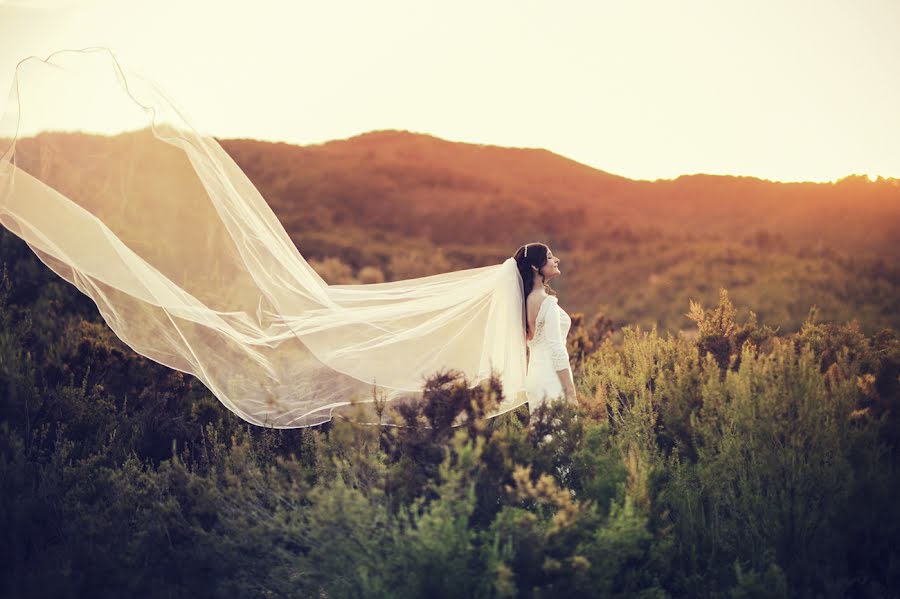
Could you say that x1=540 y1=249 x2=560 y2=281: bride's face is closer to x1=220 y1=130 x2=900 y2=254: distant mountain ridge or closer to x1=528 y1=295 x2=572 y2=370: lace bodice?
x1=528 y1=295 x2=572 y2=370: lace bodice

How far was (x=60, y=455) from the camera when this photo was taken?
547 centimetres

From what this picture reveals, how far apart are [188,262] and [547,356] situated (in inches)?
118

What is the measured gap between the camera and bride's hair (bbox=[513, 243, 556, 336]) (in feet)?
21.4

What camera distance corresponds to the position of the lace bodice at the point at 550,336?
6324 millimetres

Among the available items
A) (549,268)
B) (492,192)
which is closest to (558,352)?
(549,268)

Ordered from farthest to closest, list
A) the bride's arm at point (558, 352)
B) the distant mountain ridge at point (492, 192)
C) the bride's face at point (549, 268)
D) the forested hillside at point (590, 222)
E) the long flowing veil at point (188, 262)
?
the distant mountain ridge at point (492, 192) < the forested hillside at point (590, 222) < the bride's face at point (549, 268) < the bride's arm at point (558, 352) < the long flowing veil at point (188, 262)

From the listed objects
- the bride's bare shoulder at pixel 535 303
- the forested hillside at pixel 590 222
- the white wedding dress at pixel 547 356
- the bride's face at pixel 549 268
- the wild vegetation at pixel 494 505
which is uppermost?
the forested hillside at pixel 590 222

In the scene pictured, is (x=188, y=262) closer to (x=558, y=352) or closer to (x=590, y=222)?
(x=558, y=352)

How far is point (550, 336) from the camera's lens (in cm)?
639

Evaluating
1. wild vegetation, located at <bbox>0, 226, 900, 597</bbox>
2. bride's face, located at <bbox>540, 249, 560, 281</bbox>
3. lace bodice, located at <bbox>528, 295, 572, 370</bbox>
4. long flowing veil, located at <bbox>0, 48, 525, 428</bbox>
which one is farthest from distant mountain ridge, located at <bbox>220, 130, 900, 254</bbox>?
wild vegetation, located at <bbox>0, 226, 900, 597</bbox>

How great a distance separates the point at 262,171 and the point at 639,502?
1366 inches

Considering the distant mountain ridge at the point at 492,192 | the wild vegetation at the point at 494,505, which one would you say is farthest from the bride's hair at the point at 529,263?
the distant mountain ridge at the point at 492,192

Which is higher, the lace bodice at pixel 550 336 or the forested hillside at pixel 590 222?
the forested hillside at pixel 590 222

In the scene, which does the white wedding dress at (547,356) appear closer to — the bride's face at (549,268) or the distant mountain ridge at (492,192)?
the bride's face at (549,268)
